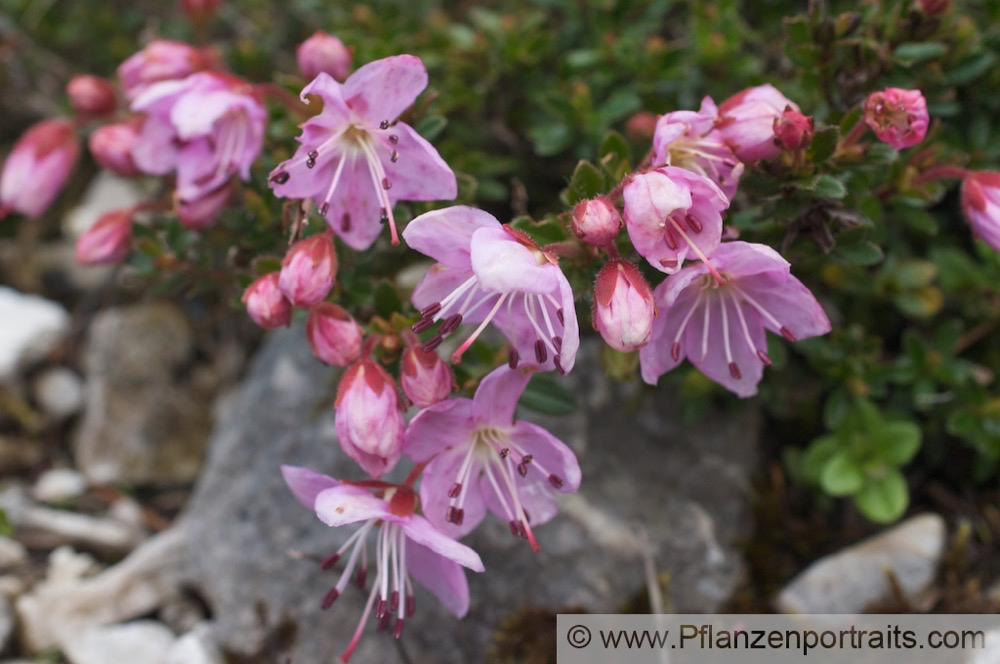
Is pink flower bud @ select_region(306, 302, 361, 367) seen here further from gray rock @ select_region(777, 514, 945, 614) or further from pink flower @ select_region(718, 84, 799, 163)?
gray rock @ select_region(777, 514, 945, 614)

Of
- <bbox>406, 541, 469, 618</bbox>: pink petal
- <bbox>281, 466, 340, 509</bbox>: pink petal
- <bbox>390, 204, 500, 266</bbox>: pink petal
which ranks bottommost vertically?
<bbox>406, 541, 469, 618</bbox>: pink petal

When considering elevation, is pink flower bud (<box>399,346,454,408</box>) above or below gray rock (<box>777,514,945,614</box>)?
above

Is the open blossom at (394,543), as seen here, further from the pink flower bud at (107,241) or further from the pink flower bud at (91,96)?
the pink flower bud at (91,96)

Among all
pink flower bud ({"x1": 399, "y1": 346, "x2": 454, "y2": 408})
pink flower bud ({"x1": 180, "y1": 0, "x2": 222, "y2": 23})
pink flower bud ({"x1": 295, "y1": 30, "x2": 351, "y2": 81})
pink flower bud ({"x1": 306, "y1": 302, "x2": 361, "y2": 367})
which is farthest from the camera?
pink flower bud ({"x1": 180, "y1": 0, "x2": 222, "y2": 23})

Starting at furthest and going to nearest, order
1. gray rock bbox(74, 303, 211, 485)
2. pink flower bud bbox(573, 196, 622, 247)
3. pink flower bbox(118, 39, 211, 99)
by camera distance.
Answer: gray rock bbox(74, 303, 211, 485) < pink flower bbox(118, 39, 211, 99) < pink flower bud bbox(573, 196, 622, 247)

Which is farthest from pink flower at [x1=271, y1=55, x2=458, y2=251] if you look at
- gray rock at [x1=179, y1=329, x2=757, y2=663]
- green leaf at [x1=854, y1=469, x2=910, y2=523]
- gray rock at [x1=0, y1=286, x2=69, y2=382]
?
gray rock at [x1=0, y1=286, x2=69, y2=382]

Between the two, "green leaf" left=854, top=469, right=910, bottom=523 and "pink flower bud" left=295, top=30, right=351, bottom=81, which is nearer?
"pink flower bud" left=295, top=30, right=351, bottom=81

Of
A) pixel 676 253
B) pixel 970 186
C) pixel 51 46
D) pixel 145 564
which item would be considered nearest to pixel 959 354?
pixel 970 186
